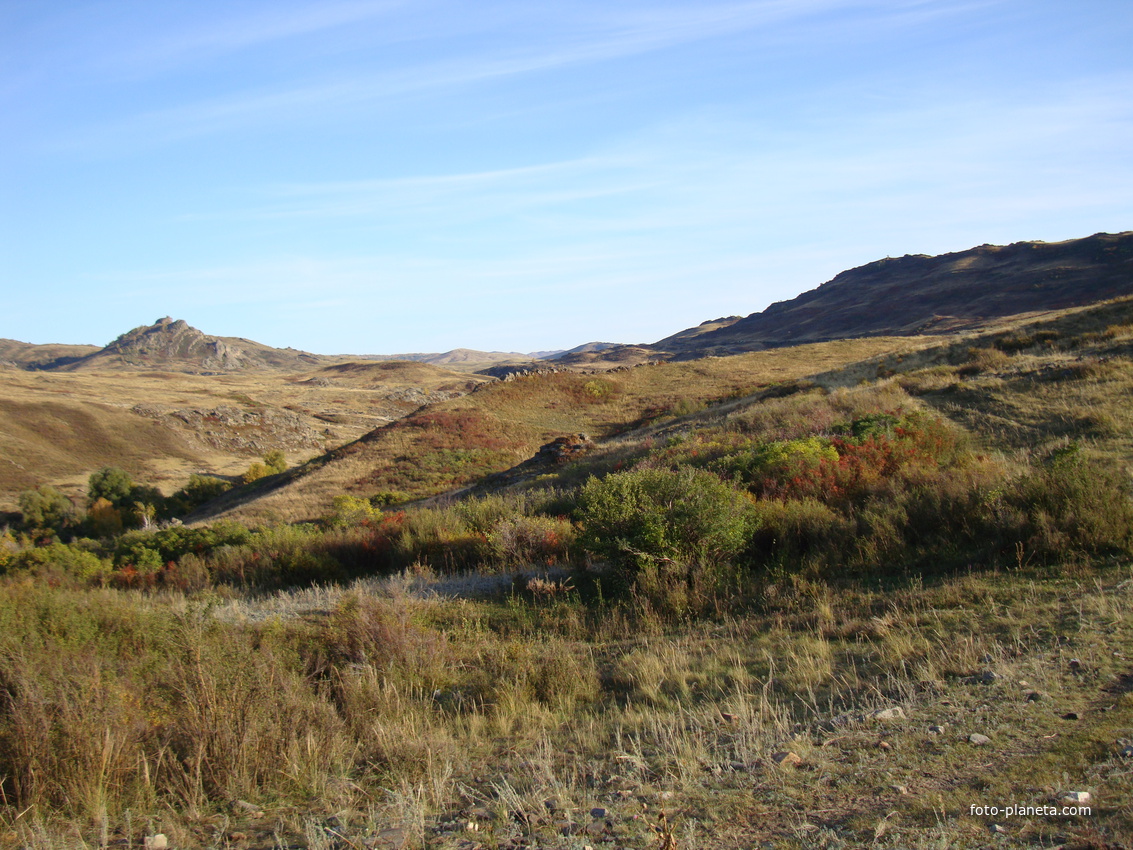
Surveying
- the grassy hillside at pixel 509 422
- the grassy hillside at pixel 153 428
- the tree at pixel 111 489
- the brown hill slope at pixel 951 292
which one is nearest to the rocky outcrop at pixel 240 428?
the grassy hillside at pixel 153 428

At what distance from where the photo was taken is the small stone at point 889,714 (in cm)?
379

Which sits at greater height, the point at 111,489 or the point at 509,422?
the point at 509,422

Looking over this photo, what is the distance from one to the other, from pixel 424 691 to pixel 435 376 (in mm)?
Result: 152683

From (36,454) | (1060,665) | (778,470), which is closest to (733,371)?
(778,470)

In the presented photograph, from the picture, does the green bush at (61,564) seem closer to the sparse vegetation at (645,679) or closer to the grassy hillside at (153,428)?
the sparse vegetation at (645,679)

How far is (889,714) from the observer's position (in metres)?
3.81

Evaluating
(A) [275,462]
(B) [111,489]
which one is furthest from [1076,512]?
(A) [275,462]

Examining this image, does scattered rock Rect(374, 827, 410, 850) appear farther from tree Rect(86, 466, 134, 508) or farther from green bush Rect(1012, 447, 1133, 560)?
tree Rect(86, 466, 134, 508)

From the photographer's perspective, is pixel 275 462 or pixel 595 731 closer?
pixel 595 731

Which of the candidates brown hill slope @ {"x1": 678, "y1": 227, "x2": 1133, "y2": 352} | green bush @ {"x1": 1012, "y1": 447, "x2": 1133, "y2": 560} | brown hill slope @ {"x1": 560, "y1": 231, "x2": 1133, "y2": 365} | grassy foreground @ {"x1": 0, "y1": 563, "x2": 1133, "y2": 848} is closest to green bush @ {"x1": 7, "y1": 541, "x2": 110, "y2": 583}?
grassy foreground @ {"x1": 0, "y1": 563, "x2": 1133, "y2": 848}

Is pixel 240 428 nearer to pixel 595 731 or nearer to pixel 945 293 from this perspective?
pixel 595 731

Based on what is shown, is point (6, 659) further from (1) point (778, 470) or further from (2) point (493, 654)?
(1) point (778, 470)

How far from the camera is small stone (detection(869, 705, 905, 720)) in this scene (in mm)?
3791

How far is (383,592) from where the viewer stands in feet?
27.7
